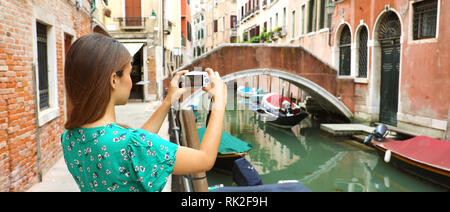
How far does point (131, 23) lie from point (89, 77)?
14332mm

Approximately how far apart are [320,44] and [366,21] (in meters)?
3.35

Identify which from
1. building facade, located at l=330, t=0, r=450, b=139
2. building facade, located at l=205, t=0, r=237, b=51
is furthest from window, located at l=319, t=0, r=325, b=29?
building facade, located at l=205, t=0, r=237, b=51

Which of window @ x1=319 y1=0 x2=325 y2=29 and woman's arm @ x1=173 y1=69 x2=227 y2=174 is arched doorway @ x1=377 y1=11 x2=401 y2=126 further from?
woman's arm @ x1=173 y1=69 x2=227 y2=174

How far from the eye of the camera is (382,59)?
9.68 metres

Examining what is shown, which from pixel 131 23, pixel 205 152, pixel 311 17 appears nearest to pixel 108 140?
pixel 205 152

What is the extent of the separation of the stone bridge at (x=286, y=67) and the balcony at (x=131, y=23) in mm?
5044

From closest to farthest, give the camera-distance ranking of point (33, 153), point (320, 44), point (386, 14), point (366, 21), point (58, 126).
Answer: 1. point (33, 153)
2. point (58, 126)
3. point (386, 14)
4. point (366, 21)
5. point (320, 44)

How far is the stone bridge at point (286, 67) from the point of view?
1058cm

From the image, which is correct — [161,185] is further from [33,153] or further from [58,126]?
[58,126]

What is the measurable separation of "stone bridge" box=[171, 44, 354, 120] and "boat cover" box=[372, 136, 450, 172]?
4.17 metres

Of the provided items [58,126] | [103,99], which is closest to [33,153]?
[58,126]

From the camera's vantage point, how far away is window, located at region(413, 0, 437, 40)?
7.48 metres

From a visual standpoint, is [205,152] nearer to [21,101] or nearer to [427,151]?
[21,101]

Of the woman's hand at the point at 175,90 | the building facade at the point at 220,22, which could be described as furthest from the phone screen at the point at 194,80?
the building facade at the point at 220,22
